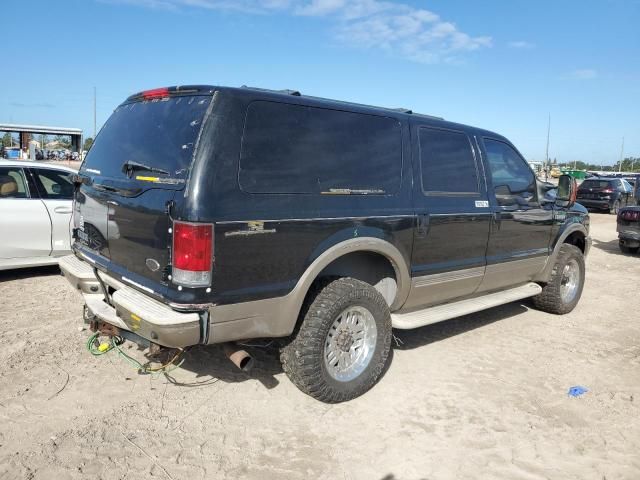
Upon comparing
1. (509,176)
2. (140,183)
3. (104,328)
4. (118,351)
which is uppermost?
(509,176)

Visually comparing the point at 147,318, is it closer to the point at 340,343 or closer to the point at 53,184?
the point at 340,343

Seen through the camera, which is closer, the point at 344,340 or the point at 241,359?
the point at 241,359

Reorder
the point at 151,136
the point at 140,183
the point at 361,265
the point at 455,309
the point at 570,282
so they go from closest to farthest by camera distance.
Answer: the point at 140,183, the point at 151,136, the point at 361,265, the point at 455,309, the point at 570,282

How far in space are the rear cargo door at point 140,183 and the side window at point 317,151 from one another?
1.15ft

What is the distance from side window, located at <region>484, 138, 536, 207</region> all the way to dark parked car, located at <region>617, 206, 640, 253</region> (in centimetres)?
680

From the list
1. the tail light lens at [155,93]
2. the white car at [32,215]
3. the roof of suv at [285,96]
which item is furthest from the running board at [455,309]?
the white car at [32,215]

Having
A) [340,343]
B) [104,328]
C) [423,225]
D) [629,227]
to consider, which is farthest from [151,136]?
[629,227]

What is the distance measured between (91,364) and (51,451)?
1.22 meters

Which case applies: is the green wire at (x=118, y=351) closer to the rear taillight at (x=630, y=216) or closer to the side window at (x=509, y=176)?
the side window at (x=509, y=176)

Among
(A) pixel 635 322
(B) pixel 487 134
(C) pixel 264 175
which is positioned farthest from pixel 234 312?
(A) pixel 635 322

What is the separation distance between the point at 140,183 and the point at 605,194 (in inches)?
878

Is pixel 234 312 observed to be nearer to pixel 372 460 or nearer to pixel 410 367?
pixel 372 460

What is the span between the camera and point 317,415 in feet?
11.7

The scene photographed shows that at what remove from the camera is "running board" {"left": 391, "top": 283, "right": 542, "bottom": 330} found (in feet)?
13.6
